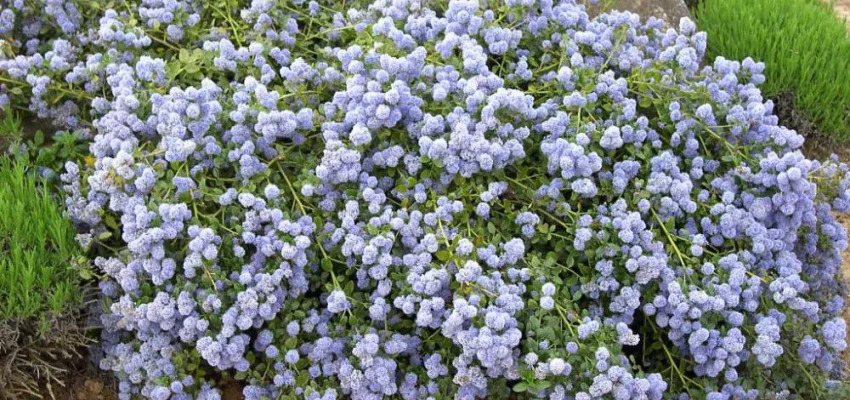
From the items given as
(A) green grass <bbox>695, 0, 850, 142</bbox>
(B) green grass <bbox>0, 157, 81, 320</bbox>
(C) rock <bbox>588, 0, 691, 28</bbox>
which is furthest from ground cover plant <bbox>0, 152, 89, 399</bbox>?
(A) green grass <bbox>695, 0, 850, 142</bbox>

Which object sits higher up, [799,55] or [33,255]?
[33,255]

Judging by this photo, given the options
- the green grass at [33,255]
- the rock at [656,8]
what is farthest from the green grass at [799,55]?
the green grass at [33,255]

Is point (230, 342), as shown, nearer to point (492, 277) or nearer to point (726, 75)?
point (492, 277)

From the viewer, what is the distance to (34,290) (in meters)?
2.18

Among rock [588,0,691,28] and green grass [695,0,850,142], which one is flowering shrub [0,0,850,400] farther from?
green grass [695,0,850,142]

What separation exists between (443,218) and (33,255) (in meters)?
1.01

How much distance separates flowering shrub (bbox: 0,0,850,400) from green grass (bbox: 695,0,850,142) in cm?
105

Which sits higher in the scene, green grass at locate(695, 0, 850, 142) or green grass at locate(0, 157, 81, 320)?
green grass at locate(0, 157, 81, 320)

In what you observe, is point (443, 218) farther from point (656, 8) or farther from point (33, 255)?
point (656, 8)

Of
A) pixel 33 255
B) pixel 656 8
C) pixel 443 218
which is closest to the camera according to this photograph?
pixel 33 255

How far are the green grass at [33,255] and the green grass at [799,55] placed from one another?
266cm

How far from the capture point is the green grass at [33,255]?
2117 mm

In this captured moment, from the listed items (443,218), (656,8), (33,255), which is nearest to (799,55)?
(656,8)

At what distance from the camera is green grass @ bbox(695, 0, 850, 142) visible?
3.56 metres
